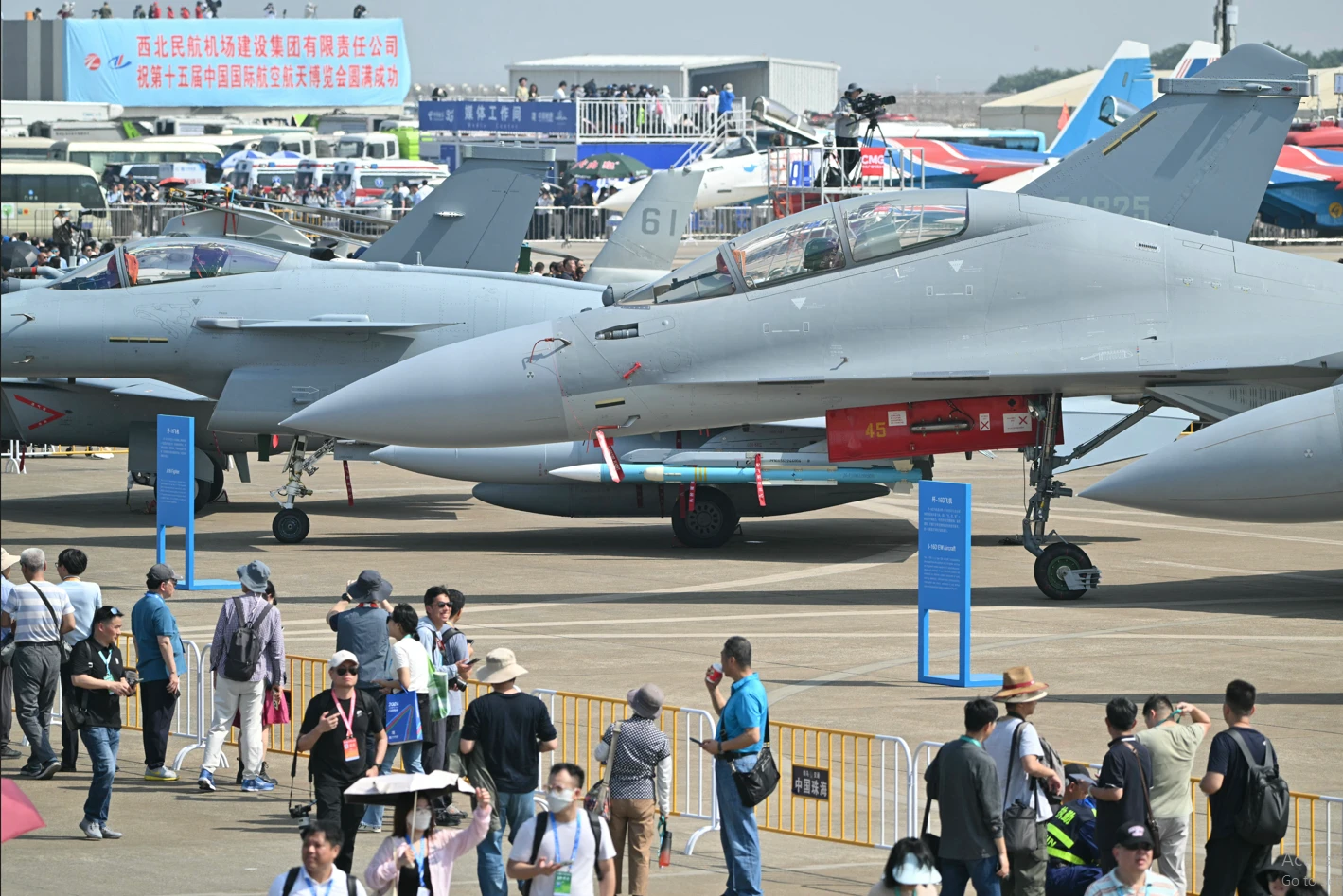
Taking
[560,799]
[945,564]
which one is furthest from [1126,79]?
[560,799]

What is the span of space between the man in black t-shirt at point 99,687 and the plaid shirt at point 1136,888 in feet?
18.3

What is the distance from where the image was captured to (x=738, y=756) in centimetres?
853

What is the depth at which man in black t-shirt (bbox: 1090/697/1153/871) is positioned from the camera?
800 cm

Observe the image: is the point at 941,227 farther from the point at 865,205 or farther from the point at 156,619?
the point at 156,619

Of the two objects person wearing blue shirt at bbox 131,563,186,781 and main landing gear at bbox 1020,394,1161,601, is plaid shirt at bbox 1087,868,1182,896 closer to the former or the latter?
person wearing blue shirt at bbox 131,563,186,781

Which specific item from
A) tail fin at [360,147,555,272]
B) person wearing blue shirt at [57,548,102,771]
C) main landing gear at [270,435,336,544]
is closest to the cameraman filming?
tail fin at [360,147,555,272]

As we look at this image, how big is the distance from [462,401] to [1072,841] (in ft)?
27.9

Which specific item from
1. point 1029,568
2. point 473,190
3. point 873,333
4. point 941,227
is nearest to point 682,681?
point 873,333

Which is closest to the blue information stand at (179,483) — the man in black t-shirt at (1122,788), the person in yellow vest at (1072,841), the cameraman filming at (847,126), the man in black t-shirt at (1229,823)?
the person in yellow vest at (1072,841)

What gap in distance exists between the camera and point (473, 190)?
21.9 metres

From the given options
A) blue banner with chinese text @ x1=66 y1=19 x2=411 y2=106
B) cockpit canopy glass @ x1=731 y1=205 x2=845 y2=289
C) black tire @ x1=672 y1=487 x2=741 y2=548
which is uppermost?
blue banner with chinese text @ x1=66 y1=19 x2=411 y2=106

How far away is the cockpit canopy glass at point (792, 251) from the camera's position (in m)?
15.4

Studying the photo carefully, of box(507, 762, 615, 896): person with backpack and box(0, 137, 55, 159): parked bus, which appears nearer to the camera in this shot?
box(507, 762, 615, 896): person with backpack

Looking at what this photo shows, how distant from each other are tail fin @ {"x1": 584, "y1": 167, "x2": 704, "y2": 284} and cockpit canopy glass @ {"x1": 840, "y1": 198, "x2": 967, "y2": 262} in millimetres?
11097
